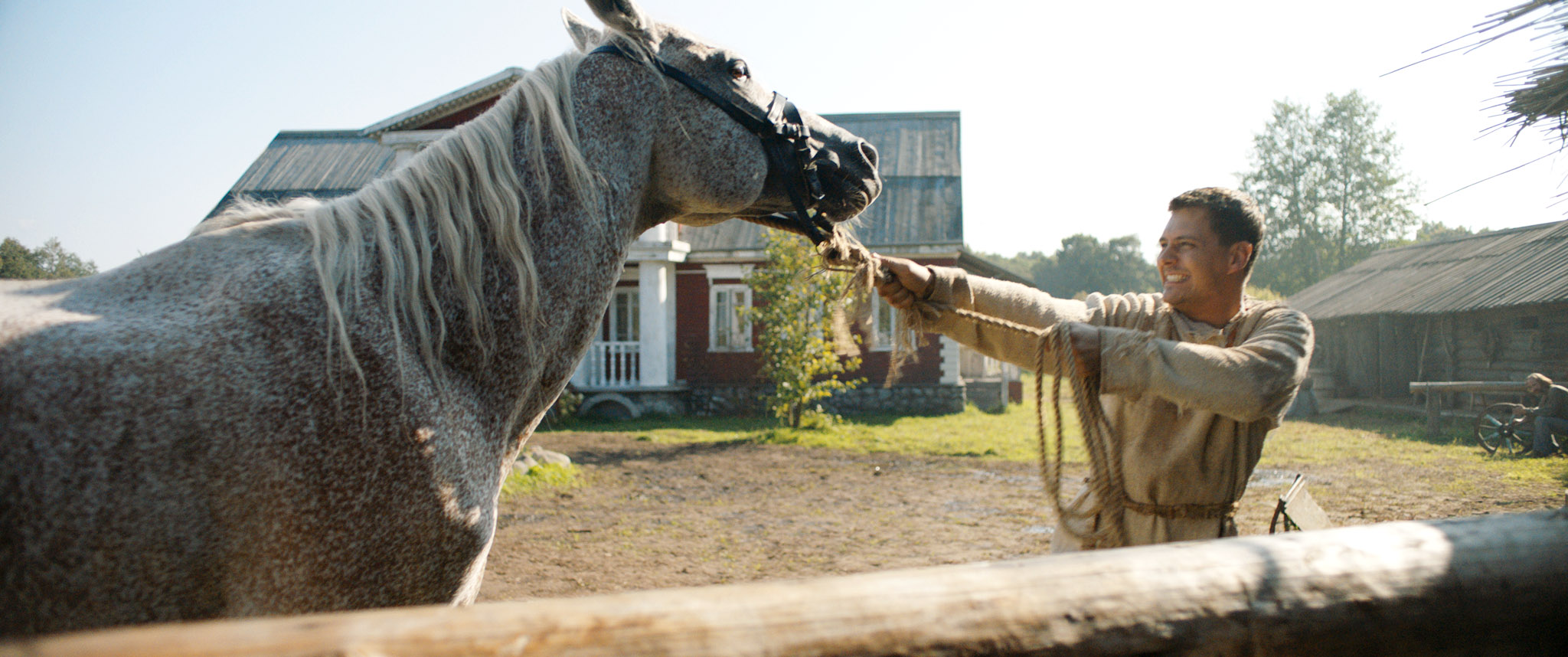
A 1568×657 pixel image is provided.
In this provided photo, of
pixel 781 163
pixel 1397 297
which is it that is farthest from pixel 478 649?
pixel 1397 297

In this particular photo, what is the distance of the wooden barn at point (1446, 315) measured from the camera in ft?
22.8

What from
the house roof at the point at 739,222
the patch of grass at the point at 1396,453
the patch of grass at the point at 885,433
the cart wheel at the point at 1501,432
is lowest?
the patch of grass at the point at 885,433

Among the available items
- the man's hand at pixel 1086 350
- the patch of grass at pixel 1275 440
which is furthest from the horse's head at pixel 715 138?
the patch of grass at pixel 1275 440

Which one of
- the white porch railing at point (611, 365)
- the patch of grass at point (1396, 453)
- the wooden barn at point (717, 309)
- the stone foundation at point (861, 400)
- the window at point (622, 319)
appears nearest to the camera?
the patch of grass at point (1396, 453)

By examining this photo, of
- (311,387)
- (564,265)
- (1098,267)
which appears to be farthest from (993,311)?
(1098,267)

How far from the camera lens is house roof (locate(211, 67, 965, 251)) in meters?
13.0

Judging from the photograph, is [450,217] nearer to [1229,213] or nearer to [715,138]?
[715,138]

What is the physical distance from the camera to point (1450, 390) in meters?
8.41

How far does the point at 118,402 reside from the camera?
1.13 metres

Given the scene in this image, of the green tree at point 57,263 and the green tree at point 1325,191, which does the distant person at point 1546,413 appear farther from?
the green tree at point 1325,191

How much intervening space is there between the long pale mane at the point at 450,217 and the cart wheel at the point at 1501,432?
8506mm

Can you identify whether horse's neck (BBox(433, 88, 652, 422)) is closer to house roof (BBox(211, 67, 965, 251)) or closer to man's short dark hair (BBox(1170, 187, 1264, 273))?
man's short dark hair (BBox(1170, 187, 1264, 273))

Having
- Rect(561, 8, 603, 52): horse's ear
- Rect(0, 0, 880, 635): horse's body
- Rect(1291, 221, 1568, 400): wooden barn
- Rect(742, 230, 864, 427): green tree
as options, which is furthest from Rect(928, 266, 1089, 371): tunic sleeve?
Rect(742, 230, 864, 427): green tree

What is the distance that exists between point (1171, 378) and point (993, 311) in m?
0.74
